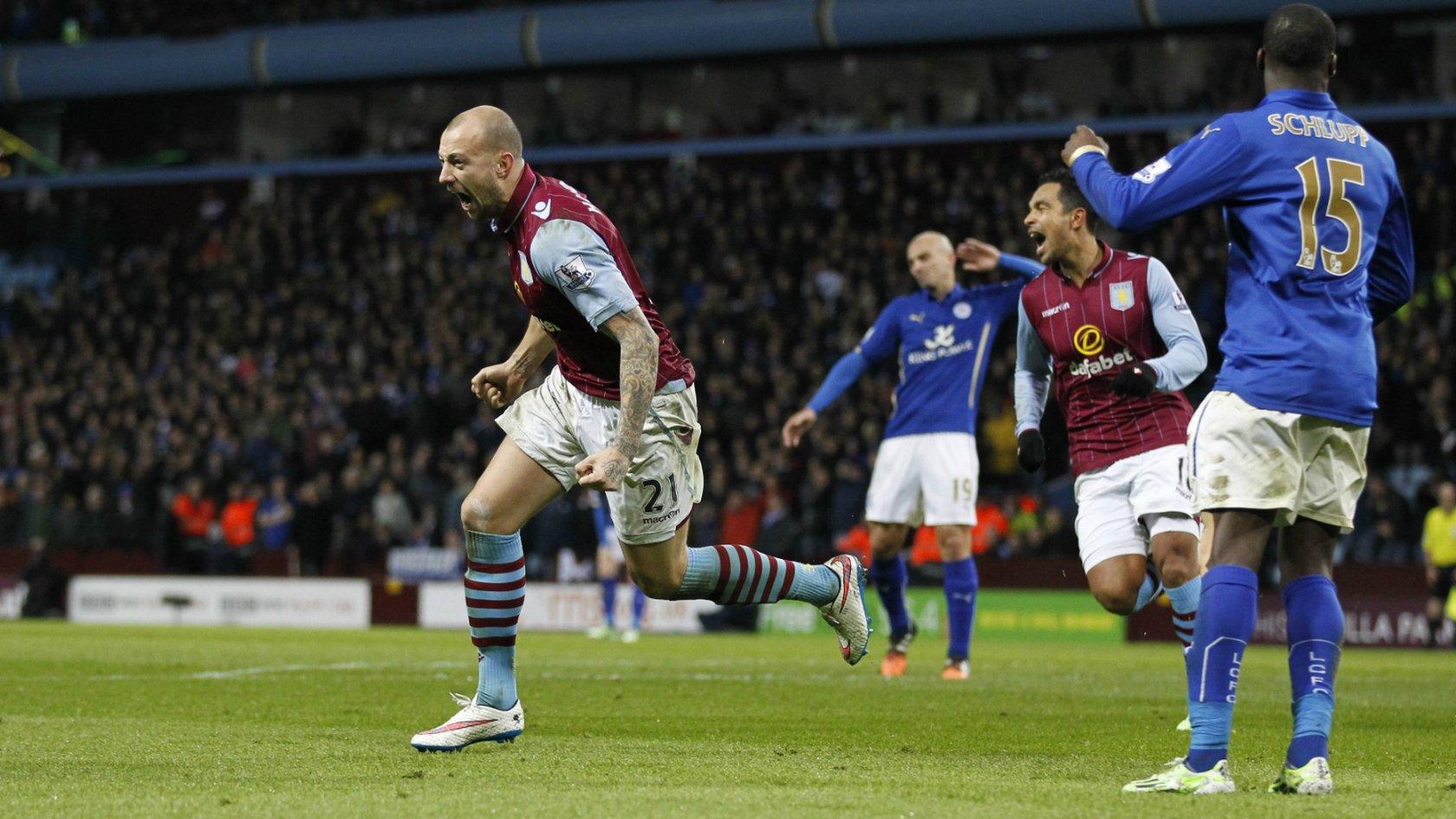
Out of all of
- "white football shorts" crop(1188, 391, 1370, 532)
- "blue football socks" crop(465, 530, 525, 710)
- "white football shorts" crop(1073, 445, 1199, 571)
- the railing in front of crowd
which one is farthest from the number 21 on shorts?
the railing in front of crowd

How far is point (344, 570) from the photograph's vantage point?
81.8 feet

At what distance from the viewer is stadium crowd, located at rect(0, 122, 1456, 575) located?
22.2 m

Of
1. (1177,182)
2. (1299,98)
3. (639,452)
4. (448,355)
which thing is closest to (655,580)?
(639,452)

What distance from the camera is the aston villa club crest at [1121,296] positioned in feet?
25.6

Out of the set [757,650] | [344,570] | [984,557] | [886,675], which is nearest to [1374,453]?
[984,557]

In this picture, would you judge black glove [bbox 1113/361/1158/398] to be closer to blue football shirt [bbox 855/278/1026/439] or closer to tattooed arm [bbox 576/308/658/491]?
tattooed arm [bbox 576/308/658/491]

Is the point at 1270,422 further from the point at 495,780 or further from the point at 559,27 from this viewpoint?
the point at 559,27

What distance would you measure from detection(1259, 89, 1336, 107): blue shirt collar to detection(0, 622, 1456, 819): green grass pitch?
204 cm

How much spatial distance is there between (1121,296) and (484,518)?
298 cm

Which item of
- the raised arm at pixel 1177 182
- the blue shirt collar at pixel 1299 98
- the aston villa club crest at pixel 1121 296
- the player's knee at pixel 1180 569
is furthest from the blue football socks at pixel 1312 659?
the aston villa club crest at pixel 1121 296

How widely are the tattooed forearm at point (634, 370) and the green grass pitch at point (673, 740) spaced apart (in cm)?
116

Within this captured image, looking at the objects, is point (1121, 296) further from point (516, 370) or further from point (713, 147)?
point (713, 147)

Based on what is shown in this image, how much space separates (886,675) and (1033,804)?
251 inches

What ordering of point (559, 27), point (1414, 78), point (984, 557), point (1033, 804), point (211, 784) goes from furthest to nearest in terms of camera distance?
point (559, 27) → point (1414, 78) → point (984, 557) → point (211, 784) → point (1033, 804)
